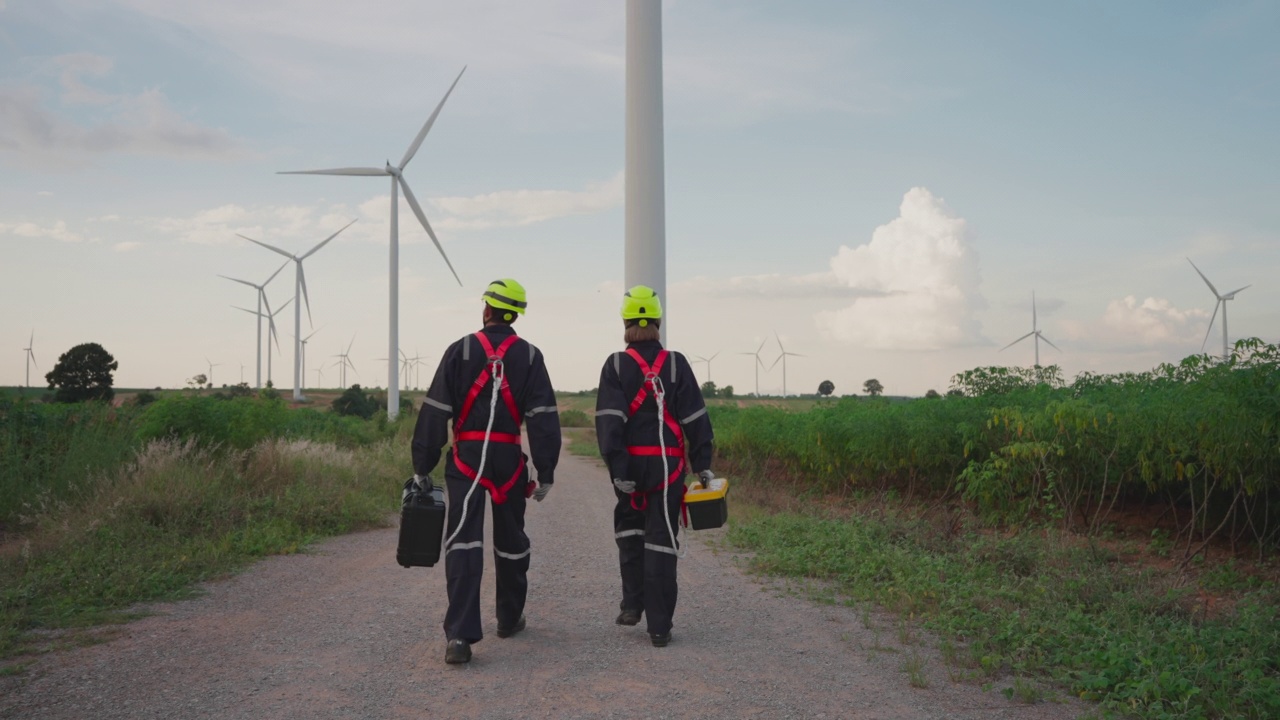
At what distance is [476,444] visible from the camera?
634 centimetres

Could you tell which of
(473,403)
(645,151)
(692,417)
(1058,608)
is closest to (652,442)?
(692,417)

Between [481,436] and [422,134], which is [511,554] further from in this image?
[422,134]

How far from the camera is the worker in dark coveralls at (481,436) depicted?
624cm

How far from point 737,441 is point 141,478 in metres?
14.3

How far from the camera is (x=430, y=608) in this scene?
307 inches

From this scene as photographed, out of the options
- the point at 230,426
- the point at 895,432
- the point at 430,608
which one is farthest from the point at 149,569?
the point at 895,432

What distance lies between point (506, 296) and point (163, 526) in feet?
22.0

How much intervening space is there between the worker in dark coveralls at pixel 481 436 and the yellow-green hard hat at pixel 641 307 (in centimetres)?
78

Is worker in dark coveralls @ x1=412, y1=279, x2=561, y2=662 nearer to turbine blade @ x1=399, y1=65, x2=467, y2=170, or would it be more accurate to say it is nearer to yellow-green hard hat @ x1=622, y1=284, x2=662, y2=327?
yellow-green hard hat @ x1=622, y1=284, x2=662, y2=327

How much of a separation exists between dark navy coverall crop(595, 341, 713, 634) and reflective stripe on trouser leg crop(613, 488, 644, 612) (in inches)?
0.7

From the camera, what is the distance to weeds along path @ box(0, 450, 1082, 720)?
5.24 meters

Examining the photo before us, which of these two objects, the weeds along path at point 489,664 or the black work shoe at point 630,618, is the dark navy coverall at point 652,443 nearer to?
the black work shoe at point 630,618

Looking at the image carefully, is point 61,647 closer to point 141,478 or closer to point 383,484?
→ point 141,478

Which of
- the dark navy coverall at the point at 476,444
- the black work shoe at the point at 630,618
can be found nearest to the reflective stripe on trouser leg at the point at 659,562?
the black work shoe at the point at 630,618
